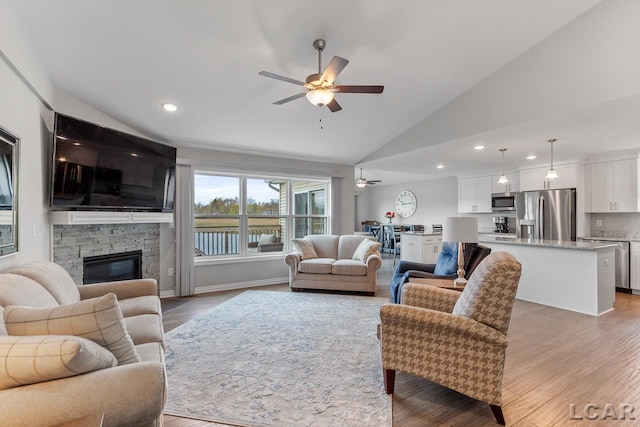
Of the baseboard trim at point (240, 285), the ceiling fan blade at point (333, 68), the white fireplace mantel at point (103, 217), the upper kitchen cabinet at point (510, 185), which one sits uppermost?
the ceiling fan blade at point (333, 68)

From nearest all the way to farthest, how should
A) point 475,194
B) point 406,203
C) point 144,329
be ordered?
point 144,329, point 475,194, point 406,203

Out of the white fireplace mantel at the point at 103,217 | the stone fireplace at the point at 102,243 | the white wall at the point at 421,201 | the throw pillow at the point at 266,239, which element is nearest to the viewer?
the white fireplace mantel at the point at 103,217

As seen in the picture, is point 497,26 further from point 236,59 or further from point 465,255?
point 236,59

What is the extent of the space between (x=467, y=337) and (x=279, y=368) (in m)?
1.44

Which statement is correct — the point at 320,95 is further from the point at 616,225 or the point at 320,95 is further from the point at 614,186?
the point at 616,225

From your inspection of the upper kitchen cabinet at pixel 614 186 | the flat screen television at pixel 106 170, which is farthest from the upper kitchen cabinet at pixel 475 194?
the flat screen television at pixel 106 170

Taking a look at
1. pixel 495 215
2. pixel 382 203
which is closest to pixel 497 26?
pixel 495 215

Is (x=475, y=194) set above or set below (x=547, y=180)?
below

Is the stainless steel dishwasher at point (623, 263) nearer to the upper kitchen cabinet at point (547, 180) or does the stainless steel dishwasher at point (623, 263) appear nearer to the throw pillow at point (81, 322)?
the upper kitchen cabinet at point (547, 180)

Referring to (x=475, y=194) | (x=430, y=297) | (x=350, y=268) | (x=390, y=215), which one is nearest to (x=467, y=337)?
(x=430, y=297)

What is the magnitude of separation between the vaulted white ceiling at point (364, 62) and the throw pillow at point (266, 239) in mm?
2070

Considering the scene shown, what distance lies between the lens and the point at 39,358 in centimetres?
106

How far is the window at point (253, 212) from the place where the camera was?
17.0 feet

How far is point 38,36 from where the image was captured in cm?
251
